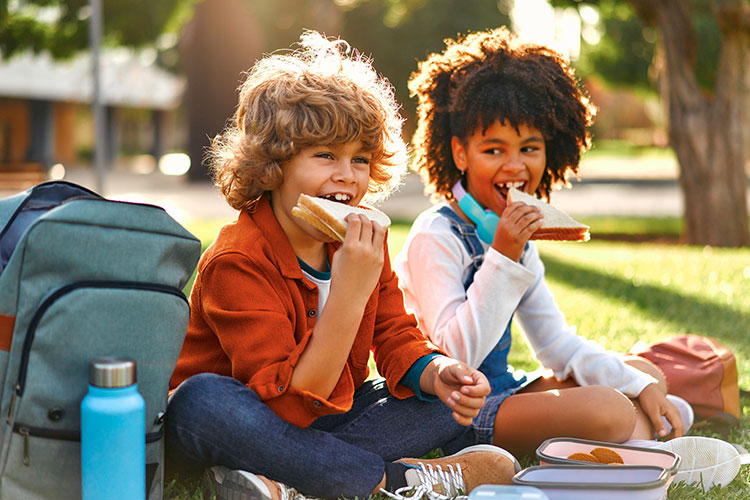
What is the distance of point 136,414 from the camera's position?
1763 mm

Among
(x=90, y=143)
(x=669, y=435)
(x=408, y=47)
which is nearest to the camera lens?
(x=669, y=435)

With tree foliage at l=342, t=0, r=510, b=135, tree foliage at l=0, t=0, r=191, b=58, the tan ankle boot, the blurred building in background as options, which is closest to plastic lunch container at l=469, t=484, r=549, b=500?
the tan ankle boot

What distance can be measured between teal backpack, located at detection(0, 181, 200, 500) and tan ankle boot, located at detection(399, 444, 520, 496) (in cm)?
72

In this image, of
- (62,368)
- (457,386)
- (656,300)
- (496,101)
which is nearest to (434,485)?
(457,386)

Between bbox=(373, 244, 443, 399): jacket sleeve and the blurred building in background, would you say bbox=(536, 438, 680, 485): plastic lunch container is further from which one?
the blurred building in background

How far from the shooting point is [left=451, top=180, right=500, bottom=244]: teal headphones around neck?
106 inches

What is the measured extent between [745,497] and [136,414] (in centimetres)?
160

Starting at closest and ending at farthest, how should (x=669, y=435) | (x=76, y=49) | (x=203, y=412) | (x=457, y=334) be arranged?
1. (x=203, y=412)
2. (x=457, y=334)
3. (x=669, y=435)
4. (x=76, y=49)

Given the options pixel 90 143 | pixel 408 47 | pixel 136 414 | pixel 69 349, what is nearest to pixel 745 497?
pixel 136 414

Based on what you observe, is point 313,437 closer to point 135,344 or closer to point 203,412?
point 203,412

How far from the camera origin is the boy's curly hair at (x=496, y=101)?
9.24 feet

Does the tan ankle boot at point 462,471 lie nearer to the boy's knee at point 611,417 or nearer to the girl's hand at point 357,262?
the boy's knee at point 611,417

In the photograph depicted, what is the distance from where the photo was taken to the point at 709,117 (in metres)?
8.47

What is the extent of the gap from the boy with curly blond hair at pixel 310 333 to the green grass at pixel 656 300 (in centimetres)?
27
